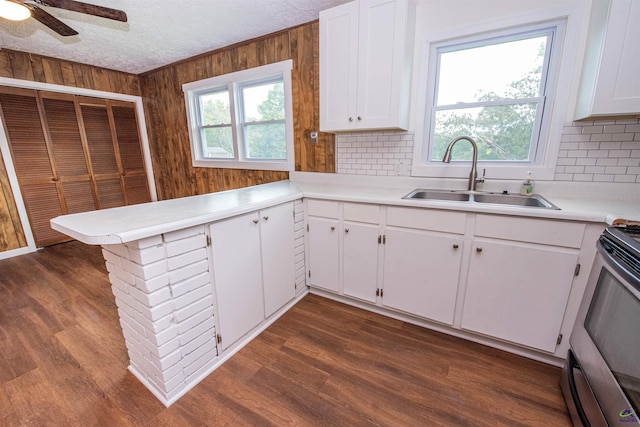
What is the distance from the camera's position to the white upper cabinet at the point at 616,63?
4.48 feet

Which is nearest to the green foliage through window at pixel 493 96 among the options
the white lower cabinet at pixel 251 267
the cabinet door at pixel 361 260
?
the cabinet door at pixel 361 260

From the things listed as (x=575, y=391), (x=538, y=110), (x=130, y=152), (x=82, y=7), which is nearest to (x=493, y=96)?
(x=538, y=110)

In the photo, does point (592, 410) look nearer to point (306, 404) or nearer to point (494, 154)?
point (306, 404)

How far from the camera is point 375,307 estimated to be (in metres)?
2.12

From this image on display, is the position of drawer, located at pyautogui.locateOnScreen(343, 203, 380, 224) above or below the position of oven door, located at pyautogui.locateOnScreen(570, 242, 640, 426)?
above

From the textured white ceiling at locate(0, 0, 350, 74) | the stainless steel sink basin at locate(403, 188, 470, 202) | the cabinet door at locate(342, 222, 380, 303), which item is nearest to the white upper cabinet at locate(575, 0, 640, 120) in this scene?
the stainless steel sink basin at locate(403, 188, 470, 202)

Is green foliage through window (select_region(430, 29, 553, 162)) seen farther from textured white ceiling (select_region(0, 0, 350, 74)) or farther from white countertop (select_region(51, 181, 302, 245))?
white countertop (select_region(51, 181, 302, 245))

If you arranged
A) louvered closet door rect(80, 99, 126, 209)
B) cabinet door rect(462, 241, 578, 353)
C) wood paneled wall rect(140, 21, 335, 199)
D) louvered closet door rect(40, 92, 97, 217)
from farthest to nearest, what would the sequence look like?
louvered closet door rect(80, 99, 126, 209), louvered closet door rect(40, 92, 97, 217), wood paneled wall rect(140, 21, 335, 199), cabinet door rect(462, 241, 578, 353)

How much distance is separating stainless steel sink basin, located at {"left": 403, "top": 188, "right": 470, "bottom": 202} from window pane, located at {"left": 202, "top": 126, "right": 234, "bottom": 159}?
247 centimetres

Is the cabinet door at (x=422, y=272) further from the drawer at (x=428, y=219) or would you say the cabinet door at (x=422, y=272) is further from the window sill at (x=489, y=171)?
the window sill at (x=489, y=171)

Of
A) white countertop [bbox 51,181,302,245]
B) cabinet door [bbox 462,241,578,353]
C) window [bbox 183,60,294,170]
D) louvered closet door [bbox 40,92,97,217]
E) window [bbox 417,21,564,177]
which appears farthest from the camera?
louvered closet door [bbox 40,92,97,217]

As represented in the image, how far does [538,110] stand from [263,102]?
2528mm

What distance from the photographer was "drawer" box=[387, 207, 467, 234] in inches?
65.2

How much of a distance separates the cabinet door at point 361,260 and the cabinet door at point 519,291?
0.62 metres
